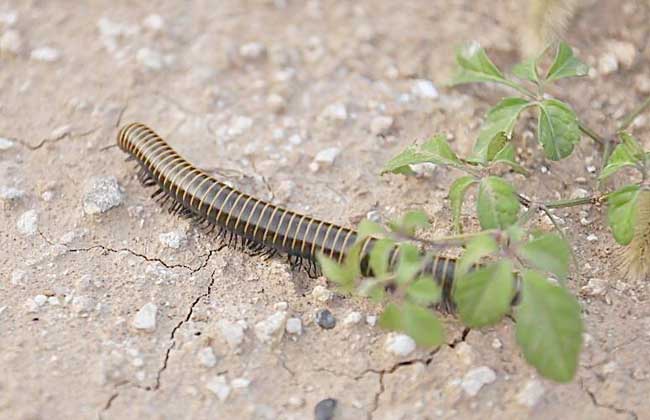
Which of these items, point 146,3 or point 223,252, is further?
point 146,3

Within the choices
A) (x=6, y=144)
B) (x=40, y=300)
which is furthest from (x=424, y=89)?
(x=40, y=300)

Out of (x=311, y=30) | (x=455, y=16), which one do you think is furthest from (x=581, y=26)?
(x=311, y=30)

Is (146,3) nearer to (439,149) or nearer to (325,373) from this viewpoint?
(439,149)

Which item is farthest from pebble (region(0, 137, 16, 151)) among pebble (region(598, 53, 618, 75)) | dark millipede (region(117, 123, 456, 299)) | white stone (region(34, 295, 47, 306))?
pebble (region(598, 53, 618, 75))

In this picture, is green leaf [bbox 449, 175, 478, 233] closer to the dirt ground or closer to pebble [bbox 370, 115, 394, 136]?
the dirt ground

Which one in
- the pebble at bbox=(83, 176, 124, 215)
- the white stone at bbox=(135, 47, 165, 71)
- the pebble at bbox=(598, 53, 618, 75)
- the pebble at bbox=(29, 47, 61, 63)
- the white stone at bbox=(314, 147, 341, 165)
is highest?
the pebble at bbox=(598, 53, 618, 75)

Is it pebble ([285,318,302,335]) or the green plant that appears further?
pebble ([285,318,302,335])

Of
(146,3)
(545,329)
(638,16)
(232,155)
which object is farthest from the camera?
(146,3)
